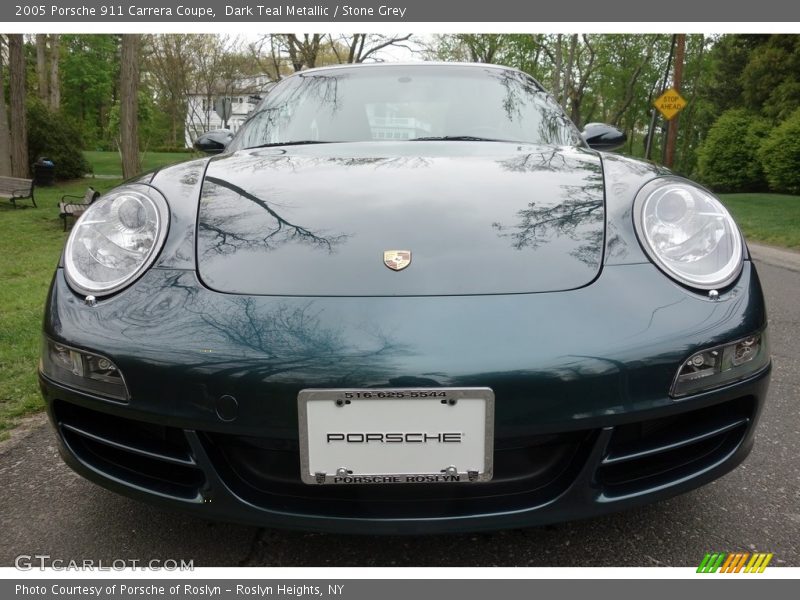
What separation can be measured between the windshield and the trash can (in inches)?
599

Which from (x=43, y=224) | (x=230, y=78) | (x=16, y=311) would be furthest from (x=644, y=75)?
(x=16, y=311)

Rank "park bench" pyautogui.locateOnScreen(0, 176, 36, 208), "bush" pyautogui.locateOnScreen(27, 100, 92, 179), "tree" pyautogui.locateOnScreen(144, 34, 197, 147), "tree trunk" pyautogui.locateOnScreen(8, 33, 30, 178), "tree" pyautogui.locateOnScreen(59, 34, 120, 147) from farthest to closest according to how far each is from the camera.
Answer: "tree" pyautogui.locateOnScreen(59, 34, 120, 147) < "tree" pyautogui.locateOnScreen(144, 34, 197, 147) < "bush" pyautogui.locateOnScreen(27, 100, 92, 179) < "tree trunk" pyautogui.locateOnScreen(8, 33, 30, 178) < "park bench" pyautogui.locateOnScreen(0, 176, 36, 208)

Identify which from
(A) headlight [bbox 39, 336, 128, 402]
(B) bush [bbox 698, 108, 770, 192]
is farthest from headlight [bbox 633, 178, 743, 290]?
(B) bush [bbox 698, 108, 770, 192]

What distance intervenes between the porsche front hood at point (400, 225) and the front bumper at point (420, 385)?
62 millimetres

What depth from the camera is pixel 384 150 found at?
78.5 inches

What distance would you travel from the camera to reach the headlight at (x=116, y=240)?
→ 142 cm

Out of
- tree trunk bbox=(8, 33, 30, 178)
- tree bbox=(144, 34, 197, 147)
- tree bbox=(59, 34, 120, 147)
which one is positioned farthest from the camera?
tree bbox=(59, 34, 120, 147)

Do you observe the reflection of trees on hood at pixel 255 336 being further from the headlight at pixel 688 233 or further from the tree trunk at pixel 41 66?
the tree trunk at pixel 41 66

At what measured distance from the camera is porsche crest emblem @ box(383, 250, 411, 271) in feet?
4.47

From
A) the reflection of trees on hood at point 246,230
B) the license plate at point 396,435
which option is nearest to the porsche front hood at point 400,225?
the reflection of trees on hood at point 246,230

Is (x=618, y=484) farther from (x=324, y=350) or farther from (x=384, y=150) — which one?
(x=384, y=150)

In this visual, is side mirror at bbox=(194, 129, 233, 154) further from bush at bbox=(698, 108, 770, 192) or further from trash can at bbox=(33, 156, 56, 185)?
bush at bbox=(698, 108, 770, 192)

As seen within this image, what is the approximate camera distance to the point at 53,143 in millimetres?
16891

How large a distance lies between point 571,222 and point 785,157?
745 inches
